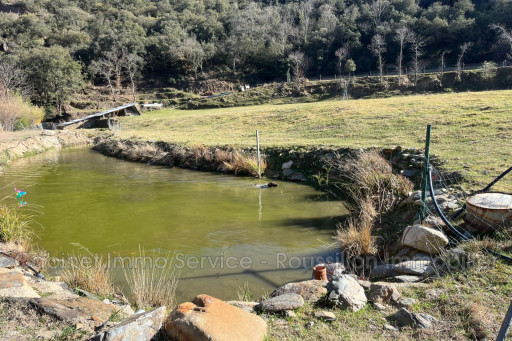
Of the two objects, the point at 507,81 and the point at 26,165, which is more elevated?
the point at 507,81

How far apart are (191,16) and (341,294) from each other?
104 meters

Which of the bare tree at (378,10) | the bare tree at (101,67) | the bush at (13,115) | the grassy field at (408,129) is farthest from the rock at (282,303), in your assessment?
the bare tree at (378,10)

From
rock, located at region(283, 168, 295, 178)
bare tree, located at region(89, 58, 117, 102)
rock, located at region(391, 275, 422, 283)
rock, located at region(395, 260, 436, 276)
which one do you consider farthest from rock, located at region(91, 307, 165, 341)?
bare tree, located at region(89, 58, 117, 102)

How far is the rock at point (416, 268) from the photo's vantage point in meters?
5.48

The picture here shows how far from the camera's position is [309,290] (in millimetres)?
4727

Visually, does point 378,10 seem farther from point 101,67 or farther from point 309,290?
point 309,290

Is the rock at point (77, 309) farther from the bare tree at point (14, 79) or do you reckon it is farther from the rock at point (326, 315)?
the bare tree at point (14, 79)

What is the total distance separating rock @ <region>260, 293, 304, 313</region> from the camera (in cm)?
424

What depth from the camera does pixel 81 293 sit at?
5.46 m

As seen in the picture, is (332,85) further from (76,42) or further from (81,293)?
(76,42)

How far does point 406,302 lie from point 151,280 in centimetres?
365

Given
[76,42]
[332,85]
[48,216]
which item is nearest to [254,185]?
[48,216]

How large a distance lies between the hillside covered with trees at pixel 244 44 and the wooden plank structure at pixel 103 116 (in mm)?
12100

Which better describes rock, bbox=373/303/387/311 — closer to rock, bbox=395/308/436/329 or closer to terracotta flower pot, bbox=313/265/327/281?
rock, bbox=395/308/436/329
